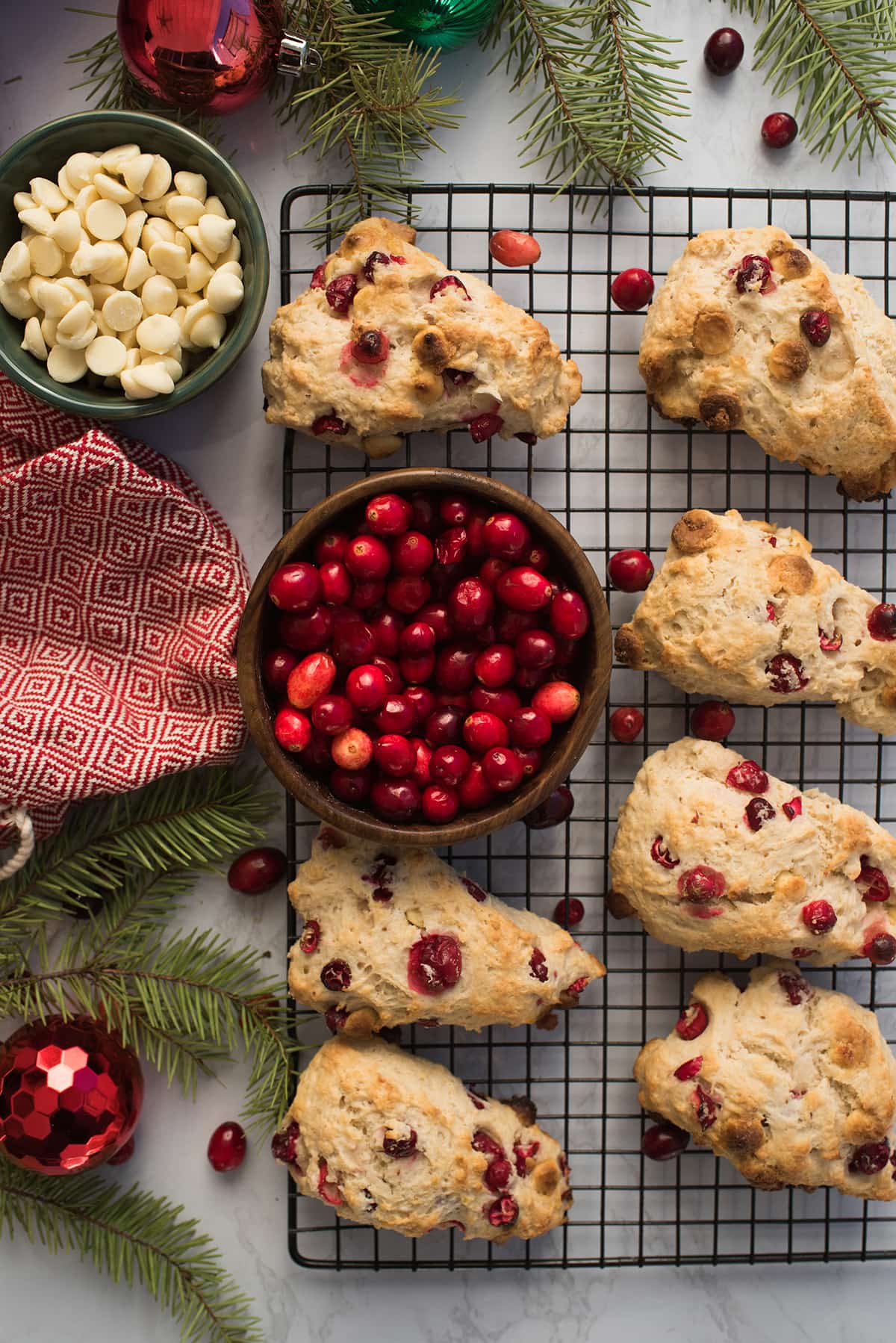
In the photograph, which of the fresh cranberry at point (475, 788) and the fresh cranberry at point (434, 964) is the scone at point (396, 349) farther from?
the fresh cranberry at point (434, 964)

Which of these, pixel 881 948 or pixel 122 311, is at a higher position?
pixel 122 311

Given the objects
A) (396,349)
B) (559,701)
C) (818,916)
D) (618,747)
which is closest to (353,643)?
(559,701)

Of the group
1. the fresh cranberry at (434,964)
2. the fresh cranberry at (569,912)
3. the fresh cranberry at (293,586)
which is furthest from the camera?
the fresh cranberry at (569,912)

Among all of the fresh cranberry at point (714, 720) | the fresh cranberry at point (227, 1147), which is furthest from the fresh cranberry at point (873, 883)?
the fresh cranberry at point (227, 1147)

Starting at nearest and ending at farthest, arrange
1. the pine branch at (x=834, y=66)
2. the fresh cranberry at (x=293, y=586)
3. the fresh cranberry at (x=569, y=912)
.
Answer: the fresh cranberry at (x=293, y=586) → the pine branch at (x=834, y=66) → the fresh cranberry at (x=569, y=912)

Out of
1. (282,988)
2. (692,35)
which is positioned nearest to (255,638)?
(282,988)

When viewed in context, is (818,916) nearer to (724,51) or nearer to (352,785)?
(352,785)
